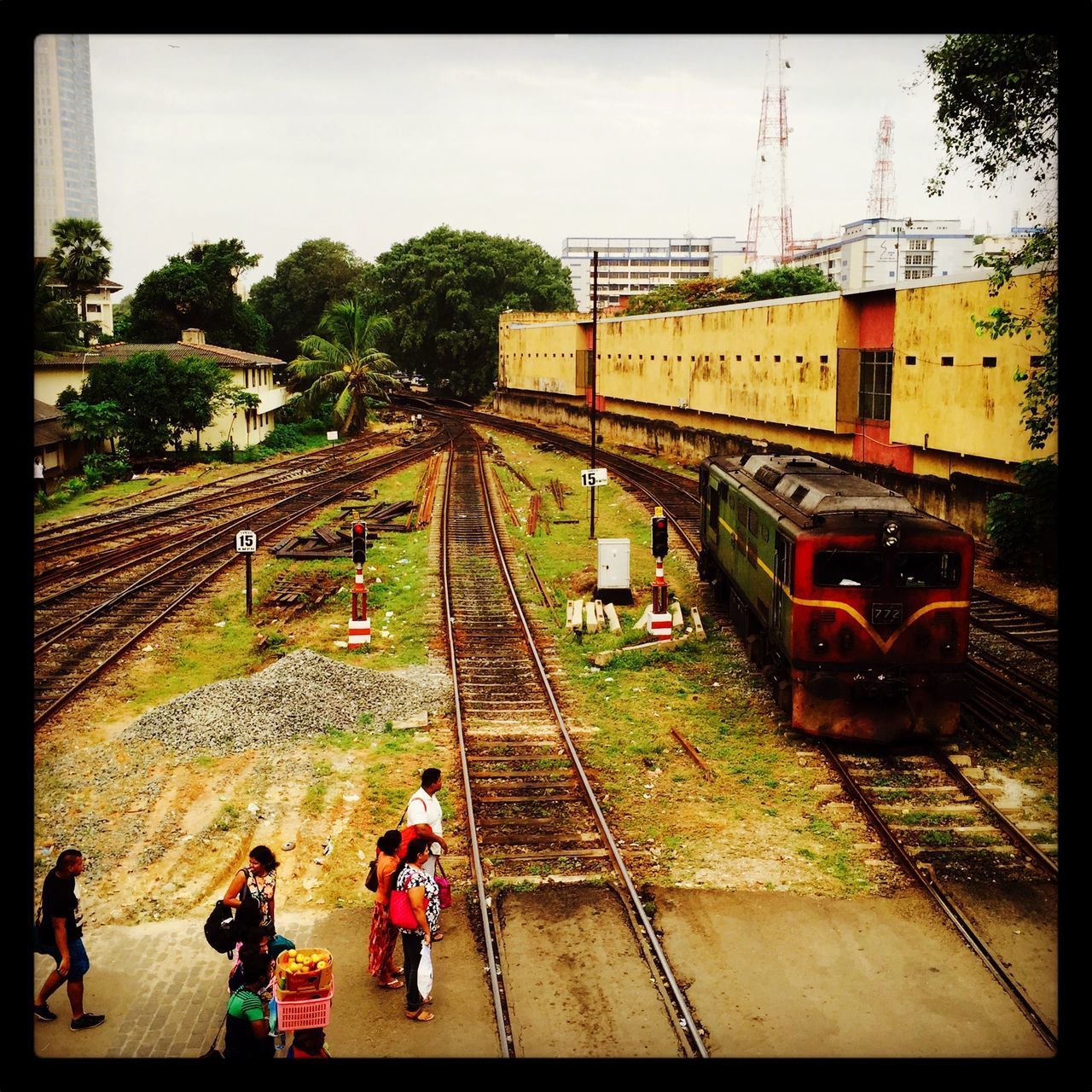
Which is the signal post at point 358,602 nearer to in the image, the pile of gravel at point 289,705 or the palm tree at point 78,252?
the pile of gravel at point 289,705

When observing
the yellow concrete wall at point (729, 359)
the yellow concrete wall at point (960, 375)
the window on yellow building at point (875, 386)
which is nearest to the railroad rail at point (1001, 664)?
the yellow concrete wall at point (960, 375)

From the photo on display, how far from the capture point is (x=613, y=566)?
18281mm

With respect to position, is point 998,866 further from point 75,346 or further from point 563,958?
point 75,346

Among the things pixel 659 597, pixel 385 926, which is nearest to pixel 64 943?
pixel 385 926

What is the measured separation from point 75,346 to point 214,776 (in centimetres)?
3367

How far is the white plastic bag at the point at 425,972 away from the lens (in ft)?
23.2

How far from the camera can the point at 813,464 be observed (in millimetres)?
15633

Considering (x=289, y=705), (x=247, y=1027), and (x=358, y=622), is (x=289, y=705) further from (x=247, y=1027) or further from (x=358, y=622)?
(x=247, y=1027)

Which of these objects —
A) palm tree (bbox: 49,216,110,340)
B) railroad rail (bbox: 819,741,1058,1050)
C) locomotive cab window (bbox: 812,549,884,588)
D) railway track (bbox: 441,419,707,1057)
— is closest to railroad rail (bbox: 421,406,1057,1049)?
railroad rail (bbox: 819,741,1058,1050)

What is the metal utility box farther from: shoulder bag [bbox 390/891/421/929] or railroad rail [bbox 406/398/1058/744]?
shoulder bag [bbox 390/891/421/929]

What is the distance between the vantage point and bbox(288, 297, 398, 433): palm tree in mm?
45906

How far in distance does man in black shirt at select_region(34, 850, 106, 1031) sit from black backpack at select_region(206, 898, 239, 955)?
1118 millimetres
